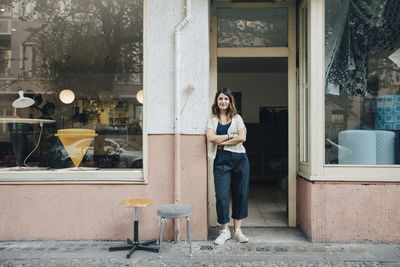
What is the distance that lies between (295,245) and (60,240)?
10.2 feet

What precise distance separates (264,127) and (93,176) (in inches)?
227

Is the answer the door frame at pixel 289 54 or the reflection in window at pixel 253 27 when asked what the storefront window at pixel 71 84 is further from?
the reflection in window at pixel 253 27

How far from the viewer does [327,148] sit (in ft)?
14.0

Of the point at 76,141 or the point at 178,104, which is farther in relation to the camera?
the point at 76,141

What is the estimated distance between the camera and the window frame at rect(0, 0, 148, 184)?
429cm

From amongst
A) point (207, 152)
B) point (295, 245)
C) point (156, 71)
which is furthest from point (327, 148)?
point (156, 71)

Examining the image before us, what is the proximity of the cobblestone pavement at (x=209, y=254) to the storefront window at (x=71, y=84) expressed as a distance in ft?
3.77

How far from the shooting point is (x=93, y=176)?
172 inches

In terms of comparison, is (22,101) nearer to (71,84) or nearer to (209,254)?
(71,84)

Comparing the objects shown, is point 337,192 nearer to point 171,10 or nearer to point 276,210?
point 276,210

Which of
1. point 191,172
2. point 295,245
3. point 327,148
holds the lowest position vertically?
point 295,245

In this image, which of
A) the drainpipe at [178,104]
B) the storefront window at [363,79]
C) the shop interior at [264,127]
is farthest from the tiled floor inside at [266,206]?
the storefront window at [363,79]

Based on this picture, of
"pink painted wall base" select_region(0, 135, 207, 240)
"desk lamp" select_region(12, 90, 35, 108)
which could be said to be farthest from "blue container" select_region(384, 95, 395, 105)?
"desk lamp" select_region(12, 90, 35, 108)

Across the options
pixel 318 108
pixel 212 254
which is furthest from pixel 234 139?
pixel 212 254
